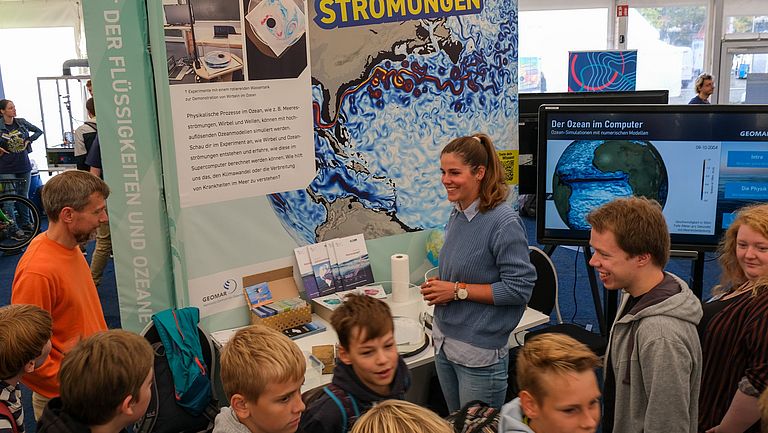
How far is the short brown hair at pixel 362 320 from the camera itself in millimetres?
1803

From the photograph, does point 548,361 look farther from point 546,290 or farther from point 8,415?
point 546,290

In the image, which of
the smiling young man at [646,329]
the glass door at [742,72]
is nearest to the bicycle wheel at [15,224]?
the smiling young man at [646,329]

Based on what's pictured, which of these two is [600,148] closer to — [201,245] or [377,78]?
[377,78]

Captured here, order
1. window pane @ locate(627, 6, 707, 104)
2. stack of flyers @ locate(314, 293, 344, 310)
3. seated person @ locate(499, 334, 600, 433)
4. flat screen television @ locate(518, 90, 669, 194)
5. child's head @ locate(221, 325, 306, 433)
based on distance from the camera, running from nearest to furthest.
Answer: seated person @ locate(499, 334, 600, 433)
child's head @ locate(221, 325, 306, 433)
stack of flyers @ locate(314, 293, 344, 310)
flat screen television @ locate(518, 90, 669, 194)
window pane @ locate(627, 6, 707, 104)

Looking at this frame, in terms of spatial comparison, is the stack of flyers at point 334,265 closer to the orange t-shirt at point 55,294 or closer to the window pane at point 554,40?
the orange t-shirt at point 55,294

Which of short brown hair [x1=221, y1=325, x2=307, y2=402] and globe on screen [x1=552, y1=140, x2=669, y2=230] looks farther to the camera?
globe on screen [x1=552, y1=140, x2=669, y2=230]

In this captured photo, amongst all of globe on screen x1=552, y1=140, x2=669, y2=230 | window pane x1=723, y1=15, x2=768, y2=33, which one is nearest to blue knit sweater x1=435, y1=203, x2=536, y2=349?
globe on screen x1=552, y1=140, x2=669, y2=230

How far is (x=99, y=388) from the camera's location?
1555 mm

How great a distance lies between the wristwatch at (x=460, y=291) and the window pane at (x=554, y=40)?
8824 mm

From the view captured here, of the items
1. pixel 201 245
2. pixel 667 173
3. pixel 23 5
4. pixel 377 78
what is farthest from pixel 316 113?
pixel 23 5

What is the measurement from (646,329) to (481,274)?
68 cm

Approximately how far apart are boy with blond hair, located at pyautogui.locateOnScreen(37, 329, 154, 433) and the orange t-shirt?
62cm

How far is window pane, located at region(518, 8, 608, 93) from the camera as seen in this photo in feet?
34.3

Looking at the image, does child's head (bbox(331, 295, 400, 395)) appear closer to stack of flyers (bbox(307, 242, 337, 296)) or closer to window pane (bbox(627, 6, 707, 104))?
stack of flyers (bbox(307, 242, 337, 296))
